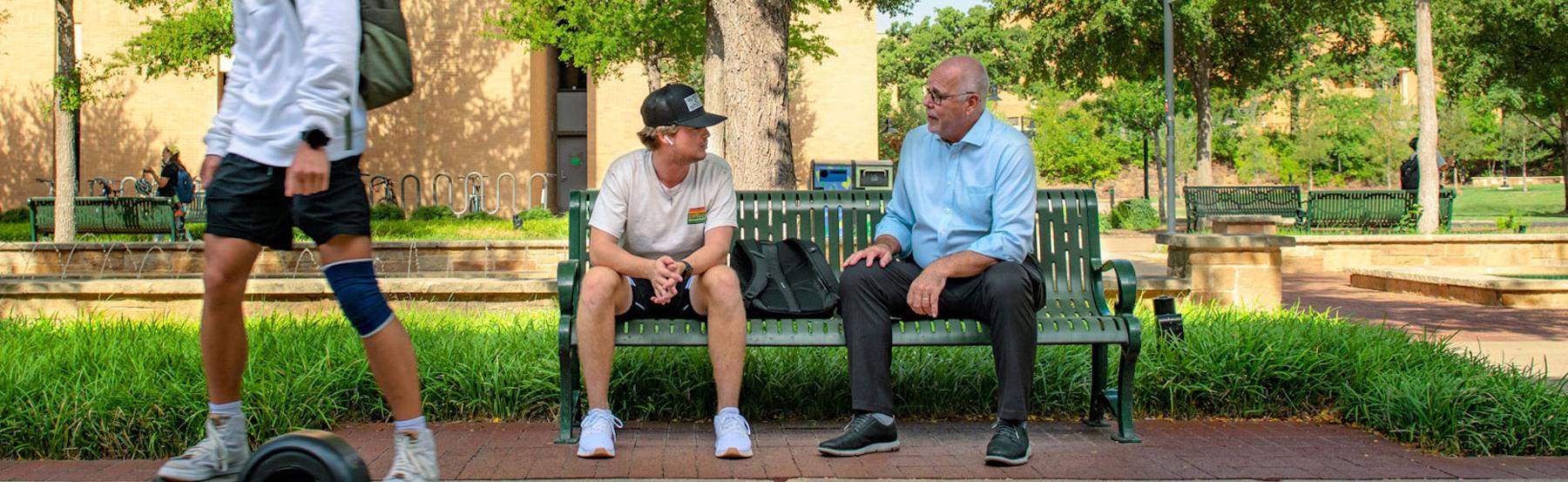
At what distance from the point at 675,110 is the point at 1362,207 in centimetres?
1751

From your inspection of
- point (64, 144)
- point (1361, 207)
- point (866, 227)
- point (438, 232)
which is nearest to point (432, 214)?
point (438, 232)

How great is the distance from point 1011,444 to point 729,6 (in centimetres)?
417

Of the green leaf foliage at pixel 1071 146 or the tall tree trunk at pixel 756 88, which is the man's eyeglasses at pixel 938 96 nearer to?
the tall tree trunk at pixel 756 88

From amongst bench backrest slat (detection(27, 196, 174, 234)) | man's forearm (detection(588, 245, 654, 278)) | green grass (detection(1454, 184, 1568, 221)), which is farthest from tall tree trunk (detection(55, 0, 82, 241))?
green grass (detection(1454, 184, 1568, 221))

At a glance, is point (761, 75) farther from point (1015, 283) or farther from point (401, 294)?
point (1015, 283)

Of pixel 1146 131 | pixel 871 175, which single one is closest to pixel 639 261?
pixel 871 175

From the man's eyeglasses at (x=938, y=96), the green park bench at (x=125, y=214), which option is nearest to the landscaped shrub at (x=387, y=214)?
the green park bench at (x=125, y=214)

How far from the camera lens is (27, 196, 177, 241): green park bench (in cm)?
1494

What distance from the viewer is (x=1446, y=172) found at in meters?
76.9

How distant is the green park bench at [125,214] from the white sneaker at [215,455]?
41.1 ft

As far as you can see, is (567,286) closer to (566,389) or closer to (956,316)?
(566,389)

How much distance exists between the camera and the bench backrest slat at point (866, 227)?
5168 millimetres

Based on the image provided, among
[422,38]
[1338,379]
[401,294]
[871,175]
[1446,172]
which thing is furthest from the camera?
[1446,172]

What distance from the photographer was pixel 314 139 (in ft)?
10.4
